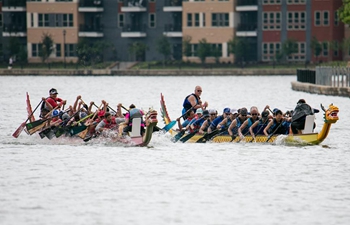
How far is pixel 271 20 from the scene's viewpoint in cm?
12181

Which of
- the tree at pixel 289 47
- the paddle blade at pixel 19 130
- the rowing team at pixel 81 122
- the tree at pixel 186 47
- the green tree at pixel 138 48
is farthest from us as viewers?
the green tree at pixel 138 48

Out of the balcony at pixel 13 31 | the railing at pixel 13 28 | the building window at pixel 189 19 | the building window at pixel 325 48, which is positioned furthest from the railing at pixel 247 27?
the railing at pixel 13 28

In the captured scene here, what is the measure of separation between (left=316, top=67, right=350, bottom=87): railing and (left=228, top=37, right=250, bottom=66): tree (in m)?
41.4

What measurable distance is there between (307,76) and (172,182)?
166 ft

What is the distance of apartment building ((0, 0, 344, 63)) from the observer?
120312 millimetres

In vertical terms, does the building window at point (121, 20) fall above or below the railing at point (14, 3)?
below

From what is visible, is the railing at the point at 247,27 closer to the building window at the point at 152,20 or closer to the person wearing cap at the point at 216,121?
the building window at the point at 152,20

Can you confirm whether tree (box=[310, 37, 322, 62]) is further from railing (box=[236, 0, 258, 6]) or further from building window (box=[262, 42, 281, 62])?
railing (box=[236, 0, 258, 6])

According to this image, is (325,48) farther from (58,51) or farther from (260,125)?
(260,125)

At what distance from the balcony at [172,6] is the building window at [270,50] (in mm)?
10890

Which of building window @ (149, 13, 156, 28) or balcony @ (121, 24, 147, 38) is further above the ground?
building window @ (149, 13, 156, 28)

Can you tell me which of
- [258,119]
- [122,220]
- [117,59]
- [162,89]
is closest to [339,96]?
[162,89]

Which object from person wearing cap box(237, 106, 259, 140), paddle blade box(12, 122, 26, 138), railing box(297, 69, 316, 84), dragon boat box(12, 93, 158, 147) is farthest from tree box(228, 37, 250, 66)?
person wearing cap box(237, 106, 259, 140)

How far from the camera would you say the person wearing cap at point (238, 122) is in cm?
3628
